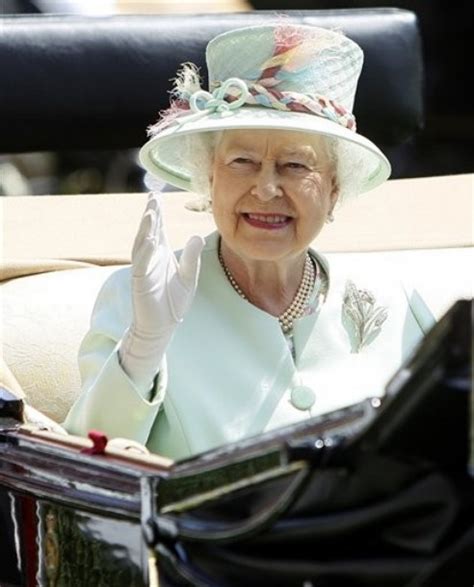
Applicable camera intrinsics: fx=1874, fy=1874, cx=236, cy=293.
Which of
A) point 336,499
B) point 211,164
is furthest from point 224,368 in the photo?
point 336,499

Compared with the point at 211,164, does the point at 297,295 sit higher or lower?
lower

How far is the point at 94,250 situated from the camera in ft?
12.0

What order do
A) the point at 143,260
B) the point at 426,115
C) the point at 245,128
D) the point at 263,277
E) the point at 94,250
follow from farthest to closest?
1. the point at 426,115
2. the point at 94,250
3. the point at 263,277
4. the point at 245,128
5. the point at 143,260

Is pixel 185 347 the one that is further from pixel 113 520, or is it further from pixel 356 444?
pixel 356 444

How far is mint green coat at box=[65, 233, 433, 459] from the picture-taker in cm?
280

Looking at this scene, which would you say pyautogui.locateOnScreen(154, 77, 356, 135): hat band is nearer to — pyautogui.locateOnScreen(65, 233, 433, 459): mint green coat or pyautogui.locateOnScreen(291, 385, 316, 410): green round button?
pyautogui.locateOnScreen(65, 233, 433, 459): mint green coat

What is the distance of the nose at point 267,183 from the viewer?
9.72ft

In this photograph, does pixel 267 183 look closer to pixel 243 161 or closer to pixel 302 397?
pixel 243 161

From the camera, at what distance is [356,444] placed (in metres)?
1.92

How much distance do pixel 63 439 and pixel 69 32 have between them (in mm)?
1821

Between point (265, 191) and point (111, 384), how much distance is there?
17.3 inches

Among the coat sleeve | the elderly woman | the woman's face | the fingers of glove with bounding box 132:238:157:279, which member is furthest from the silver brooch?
the fingers of glove with bounding box 132:238:157:279

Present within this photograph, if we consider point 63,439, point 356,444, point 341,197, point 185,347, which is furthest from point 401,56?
point 356,444

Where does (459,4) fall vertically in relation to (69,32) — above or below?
above
